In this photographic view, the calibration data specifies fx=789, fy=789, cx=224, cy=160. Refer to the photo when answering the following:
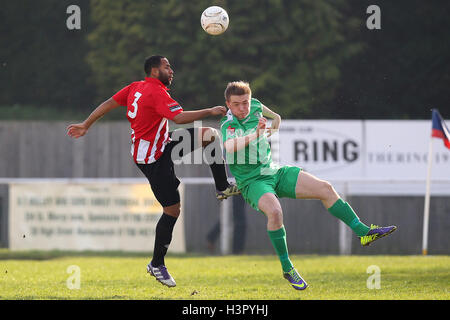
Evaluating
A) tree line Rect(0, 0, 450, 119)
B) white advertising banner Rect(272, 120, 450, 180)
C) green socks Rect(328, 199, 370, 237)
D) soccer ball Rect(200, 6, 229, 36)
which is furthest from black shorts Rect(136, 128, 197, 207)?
tree line Rect(0, 0, 450, 119)

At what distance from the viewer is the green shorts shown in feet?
24.5

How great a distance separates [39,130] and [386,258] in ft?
38.9

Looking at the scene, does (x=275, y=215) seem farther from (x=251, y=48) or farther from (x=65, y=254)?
(x=251, y=48)

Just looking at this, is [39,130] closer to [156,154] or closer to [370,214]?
[370,214]

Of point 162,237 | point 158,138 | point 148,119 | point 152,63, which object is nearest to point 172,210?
point 162,237

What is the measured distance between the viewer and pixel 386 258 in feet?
42.7

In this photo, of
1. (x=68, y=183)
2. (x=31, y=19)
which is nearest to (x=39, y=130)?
(x=31, y=19)

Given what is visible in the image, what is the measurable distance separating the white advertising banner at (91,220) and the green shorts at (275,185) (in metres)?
6.66

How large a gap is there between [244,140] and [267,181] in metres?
0.59

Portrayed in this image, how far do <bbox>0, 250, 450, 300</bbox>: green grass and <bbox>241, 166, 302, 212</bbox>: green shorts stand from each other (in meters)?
0.98

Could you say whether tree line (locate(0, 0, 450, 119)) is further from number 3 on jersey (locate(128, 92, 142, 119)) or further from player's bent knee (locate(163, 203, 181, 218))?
number 3 on jersey (locate(128, 92, 142, 119))

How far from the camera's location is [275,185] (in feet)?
25.0

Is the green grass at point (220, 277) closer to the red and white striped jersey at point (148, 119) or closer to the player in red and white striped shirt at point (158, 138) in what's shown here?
the player in red and white striped shirt at point (158, 138)

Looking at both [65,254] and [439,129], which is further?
[65,254]
